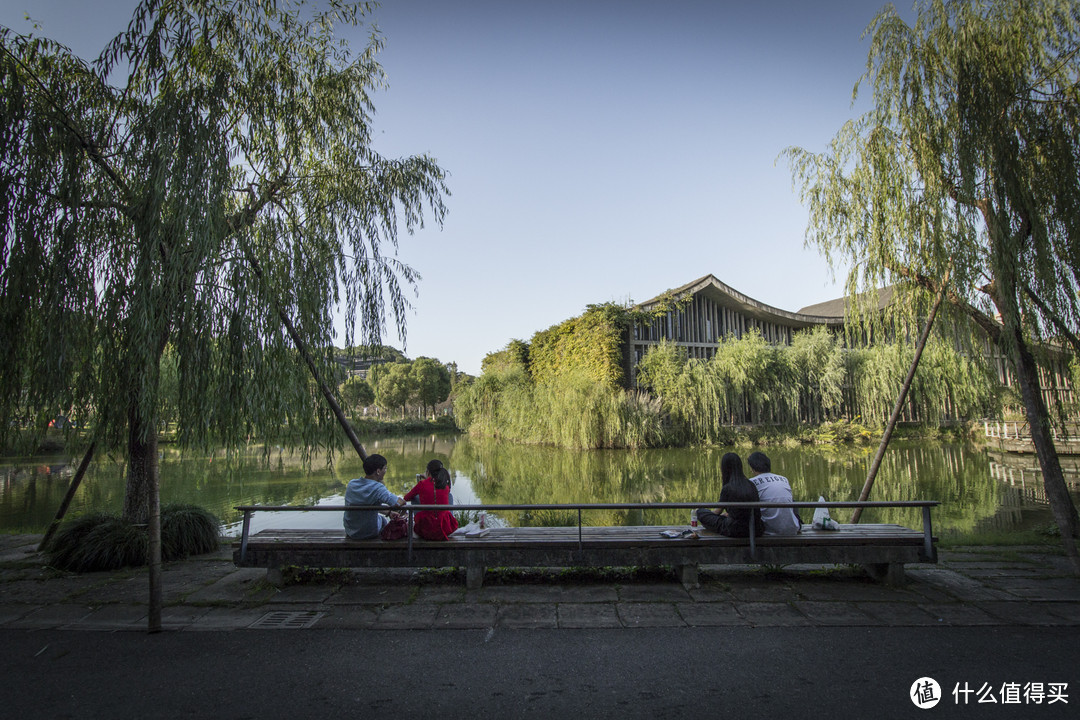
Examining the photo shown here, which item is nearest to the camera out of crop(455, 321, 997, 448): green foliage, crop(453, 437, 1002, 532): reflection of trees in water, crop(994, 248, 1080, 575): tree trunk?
crop(994, 248, 1080, 575): tree trunk

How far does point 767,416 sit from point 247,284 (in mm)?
24226

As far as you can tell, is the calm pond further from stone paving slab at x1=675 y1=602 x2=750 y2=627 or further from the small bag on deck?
stone paving slab at x1=675 y1=602 x2=750 y2=627

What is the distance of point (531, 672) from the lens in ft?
10.00

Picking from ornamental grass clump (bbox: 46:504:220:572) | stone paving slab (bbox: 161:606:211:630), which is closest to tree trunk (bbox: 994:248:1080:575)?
stone paving slab (bbox: 161:606:211:630)

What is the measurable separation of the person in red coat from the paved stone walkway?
0.41 meters

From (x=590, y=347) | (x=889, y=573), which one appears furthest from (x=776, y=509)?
(x=590, y=347)

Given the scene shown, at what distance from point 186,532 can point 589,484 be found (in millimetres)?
8729

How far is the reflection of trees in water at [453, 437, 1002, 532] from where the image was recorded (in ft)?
31.2

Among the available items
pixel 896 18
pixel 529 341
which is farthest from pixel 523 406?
pixel 896 18

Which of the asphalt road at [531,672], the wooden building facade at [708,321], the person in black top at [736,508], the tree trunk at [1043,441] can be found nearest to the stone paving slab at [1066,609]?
the asphalt road at [531,672]

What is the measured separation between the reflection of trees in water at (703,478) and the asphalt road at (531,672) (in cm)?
522

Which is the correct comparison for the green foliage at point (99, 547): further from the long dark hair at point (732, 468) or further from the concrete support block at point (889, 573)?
the concrete support block at point (889, 573)

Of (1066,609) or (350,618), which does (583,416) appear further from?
(350,618)

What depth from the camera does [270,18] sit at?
5.12 m
